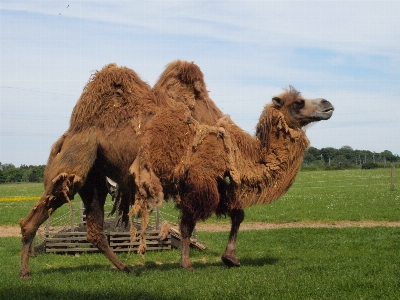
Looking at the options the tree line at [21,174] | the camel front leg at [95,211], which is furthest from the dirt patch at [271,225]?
the tree line at [21,174]

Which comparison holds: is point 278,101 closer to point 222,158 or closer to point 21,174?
point 222,158

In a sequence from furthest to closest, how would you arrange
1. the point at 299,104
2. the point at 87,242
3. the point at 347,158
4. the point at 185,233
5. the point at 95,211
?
1. the point at 347,158
2. the point at 87,242
3. the point at 95,211
4. the point at 299,104
5. the point at 185,233

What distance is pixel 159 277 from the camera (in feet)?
29.2

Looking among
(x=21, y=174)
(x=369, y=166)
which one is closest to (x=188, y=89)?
(x=369, y=166)

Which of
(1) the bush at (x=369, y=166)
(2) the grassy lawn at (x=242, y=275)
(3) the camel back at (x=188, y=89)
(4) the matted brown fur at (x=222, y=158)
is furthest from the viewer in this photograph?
(1) the bush at (x=369, y=166)

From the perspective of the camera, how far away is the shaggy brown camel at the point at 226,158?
31.3 feet

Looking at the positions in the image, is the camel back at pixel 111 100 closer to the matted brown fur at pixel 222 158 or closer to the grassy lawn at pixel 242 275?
the matted brown fur at pixel 222 158

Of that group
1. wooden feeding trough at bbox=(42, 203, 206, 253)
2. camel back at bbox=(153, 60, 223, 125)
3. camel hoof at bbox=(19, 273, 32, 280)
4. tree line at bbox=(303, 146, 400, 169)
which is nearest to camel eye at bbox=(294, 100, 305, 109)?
camel back at bbox=(153, 60, 223, 125)

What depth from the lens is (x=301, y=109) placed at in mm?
10188

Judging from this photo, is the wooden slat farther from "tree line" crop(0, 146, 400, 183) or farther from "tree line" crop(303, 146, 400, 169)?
"tree line" crop(303, 146, 400, 169)

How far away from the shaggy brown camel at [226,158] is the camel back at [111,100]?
0.44m

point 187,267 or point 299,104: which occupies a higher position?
point 299,104

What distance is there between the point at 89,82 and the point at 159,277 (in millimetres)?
3514

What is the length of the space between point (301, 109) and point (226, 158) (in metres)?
1.56
